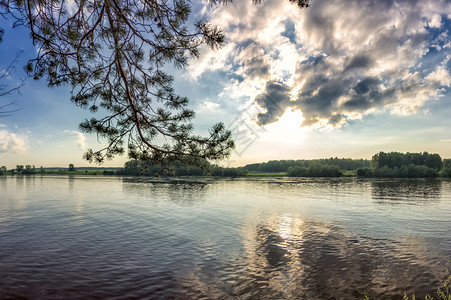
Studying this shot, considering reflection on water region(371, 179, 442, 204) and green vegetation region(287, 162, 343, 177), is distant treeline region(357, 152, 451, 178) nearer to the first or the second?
green vegetation region(287, 162, 343, 177)

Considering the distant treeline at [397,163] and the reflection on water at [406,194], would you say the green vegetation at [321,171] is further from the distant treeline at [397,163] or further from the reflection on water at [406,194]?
the reflection on water at [406,194]

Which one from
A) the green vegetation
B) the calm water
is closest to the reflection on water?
the calm water

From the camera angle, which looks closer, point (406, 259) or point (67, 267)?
point (67, 267)

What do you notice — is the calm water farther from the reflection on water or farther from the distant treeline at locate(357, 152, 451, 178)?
the distant treeline at locate(357, 152, 451, 178)

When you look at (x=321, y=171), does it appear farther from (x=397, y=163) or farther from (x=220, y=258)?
(x=220, y=258)

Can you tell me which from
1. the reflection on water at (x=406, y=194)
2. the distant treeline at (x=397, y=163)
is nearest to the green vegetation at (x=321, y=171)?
the distant treeline at (x=397, y=163)

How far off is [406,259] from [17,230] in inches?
1049

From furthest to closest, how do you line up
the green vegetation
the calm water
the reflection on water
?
the green vegetation, the reflection on water, the calm water

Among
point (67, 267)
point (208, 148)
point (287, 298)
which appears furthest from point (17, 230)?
point (287, 298)

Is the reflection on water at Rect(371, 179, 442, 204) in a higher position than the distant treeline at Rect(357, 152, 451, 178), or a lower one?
lower

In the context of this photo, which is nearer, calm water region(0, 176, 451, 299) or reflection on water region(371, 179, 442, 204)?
calm water region(0, 176, 451, 299)

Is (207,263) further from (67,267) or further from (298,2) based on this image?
(298,2)

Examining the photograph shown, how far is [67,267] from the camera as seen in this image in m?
11.9

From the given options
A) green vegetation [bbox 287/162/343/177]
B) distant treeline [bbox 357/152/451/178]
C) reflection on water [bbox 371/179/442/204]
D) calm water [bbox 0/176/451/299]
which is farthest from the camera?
green vegetation [bbox 287/162/343/177]
